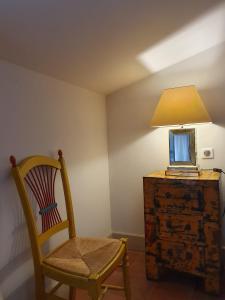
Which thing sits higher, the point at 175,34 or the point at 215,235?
the point at 175,34

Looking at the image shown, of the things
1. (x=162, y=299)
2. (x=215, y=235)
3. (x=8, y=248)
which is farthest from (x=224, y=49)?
(x=8, y=248)

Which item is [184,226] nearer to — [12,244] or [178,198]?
[178,198]

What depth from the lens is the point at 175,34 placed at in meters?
1.70

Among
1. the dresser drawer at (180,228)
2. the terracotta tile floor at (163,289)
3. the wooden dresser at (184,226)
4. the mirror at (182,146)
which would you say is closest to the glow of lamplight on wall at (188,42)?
the mirror at (182,146)

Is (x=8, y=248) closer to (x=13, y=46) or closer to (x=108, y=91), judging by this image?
(x=13, y=46)

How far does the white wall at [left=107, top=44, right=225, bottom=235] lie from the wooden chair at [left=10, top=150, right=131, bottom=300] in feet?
2.94

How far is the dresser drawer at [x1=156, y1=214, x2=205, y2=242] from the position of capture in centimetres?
177

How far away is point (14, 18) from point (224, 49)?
1669mm

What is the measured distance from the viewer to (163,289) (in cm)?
186

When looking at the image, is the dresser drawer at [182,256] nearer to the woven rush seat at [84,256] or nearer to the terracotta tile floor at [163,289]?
the terracotta tile floor at [163,289]

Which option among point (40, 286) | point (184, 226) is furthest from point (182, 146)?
point (40, 286)

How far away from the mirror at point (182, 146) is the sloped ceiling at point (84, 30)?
689mm

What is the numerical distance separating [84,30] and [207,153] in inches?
55.6

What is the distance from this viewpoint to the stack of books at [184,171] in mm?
1881
